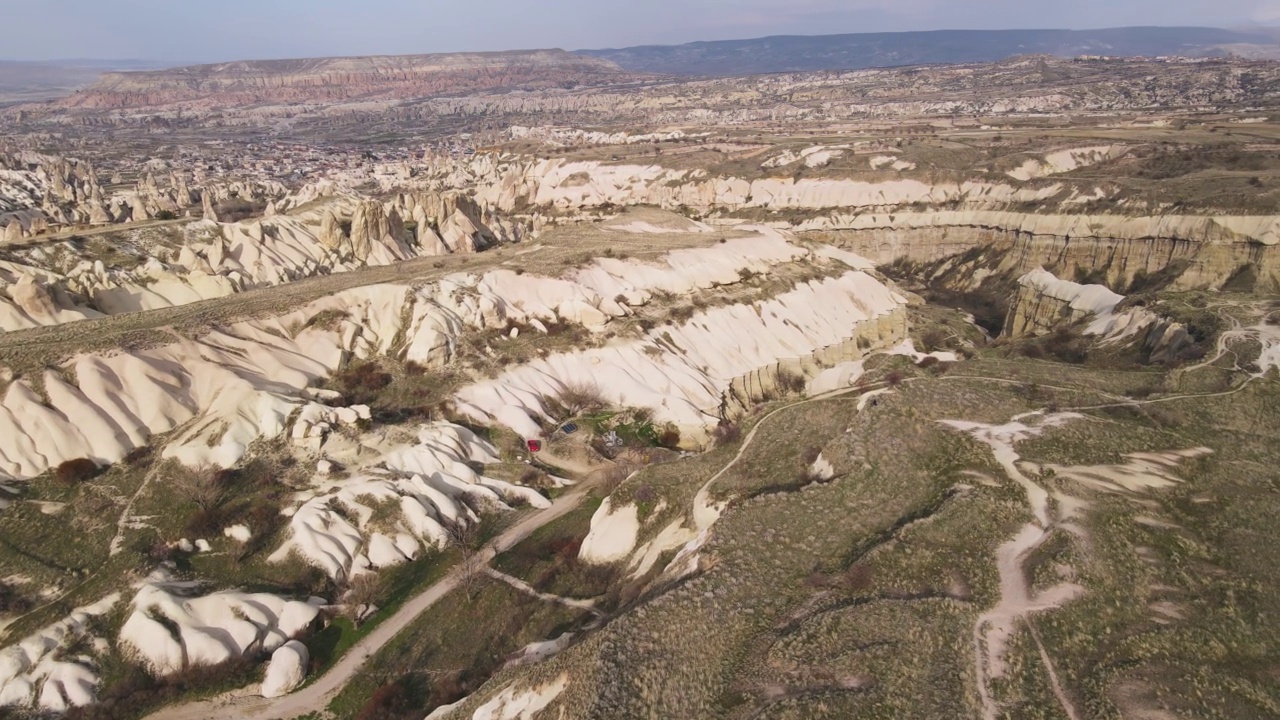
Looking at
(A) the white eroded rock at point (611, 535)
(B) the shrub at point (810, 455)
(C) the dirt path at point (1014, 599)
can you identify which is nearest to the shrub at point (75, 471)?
(A) the white eroded rock at point (611, 535)

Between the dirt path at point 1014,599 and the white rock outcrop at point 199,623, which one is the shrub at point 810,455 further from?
the white rock outcrop at point 199,623

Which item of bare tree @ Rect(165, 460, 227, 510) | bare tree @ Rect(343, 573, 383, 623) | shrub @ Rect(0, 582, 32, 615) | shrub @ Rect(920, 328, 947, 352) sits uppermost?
bare tree @ Rect(165, 460, 227, 510)

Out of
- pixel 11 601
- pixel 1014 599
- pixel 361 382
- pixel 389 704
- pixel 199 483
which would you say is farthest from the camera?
pixel 361 382

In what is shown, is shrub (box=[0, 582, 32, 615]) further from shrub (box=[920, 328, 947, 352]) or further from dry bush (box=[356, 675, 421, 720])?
shrub (box=[920, 328, 947, 352])

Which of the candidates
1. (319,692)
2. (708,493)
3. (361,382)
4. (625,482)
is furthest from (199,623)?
(708,493)

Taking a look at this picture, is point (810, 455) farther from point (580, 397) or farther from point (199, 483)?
point (199, 483)

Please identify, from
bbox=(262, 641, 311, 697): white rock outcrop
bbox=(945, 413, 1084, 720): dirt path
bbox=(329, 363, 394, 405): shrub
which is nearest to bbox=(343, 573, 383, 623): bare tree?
bbox=(262, 641, 311, 697): white rock outcrop

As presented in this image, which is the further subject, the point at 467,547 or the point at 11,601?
the point at 467,547
